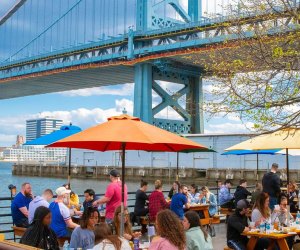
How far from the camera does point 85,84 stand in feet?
204

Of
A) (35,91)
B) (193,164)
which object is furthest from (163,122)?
(35,91)

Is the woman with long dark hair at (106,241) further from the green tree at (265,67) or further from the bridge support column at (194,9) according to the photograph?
the bridge support column at (194,9)

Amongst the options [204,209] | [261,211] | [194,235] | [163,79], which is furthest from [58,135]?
[163,79]

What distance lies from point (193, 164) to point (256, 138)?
39731mm

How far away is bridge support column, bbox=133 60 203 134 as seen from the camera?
2044 inches

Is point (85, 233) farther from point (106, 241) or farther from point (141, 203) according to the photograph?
point (141, 203)

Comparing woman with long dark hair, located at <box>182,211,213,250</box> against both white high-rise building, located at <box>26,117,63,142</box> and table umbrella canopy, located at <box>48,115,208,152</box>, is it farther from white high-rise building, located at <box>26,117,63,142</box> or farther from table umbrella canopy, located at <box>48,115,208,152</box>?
white high-rise building, located at <box>26,117,63,142</box>


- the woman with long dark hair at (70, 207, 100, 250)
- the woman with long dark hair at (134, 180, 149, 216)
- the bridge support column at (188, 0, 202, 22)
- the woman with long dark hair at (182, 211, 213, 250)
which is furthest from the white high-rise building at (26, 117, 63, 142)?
the woman with long dark hair at (182, 211, 213, 250)

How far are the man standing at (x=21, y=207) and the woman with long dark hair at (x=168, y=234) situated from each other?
396 centimetres

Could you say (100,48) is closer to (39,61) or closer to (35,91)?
(39,61)

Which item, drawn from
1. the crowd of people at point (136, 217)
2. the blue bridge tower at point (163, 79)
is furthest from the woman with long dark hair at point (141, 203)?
the blue bridge tower at point (163, 79)

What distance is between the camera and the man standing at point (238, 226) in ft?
23.1

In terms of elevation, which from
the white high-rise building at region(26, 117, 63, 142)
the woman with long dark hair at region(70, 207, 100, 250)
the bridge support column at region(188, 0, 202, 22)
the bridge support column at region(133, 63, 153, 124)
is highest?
the bridge support column at region(188, 0, 202, 22)

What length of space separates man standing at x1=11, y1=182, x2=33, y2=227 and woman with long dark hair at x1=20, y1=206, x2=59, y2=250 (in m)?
2.94
